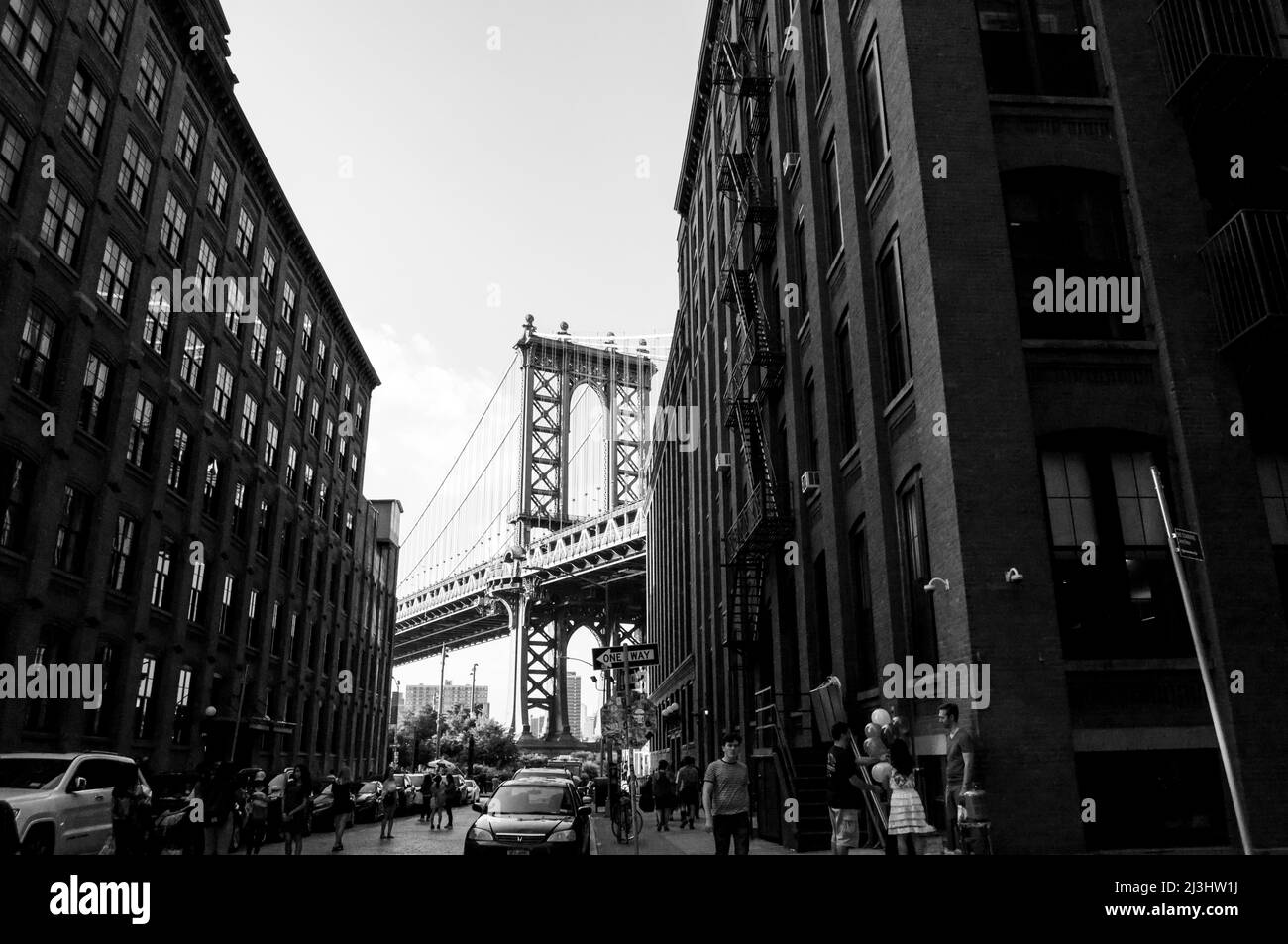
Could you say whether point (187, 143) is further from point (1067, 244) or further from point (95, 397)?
point (1067, 244)

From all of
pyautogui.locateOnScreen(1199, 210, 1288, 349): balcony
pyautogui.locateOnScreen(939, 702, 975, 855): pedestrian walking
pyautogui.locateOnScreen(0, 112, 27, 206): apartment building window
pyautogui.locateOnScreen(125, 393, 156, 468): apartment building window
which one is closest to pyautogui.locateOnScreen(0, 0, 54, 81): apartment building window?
pyautogui.locateOnScreen(0, 112, 27, 206): apartment building window

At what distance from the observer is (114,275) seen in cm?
2638

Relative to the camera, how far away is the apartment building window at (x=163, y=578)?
96.6 ft

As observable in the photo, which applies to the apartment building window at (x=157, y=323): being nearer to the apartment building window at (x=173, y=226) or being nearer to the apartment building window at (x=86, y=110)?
the apartment building window at (x=173, y=226)

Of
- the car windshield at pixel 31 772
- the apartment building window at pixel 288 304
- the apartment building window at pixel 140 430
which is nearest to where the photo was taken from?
the car windshield at pixel 31 772

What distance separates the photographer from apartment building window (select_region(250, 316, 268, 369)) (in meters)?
38.1

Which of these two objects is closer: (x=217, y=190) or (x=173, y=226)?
(x=173, y=226)

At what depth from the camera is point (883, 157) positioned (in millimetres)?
15734

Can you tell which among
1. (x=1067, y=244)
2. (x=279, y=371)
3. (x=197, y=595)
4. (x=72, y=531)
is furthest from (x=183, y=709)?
(x=1067, y=244)

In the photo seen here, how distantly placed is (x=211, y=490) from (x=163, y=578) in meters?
5.41

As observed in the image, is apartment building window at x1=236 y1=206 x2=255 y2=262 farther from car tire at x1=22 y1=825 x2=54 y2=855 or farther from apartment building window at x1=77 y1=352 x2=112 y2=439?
car tire at x1=22 y1=825 x2=54 y2=855

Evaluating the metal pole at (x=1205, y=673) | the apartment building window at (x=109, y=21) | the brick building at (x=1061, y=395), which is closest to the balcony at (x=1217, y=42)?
the brick building at (x=1061, y=395)

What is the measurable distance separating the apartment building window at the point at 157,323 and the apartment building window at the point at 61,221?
12.2 ft
